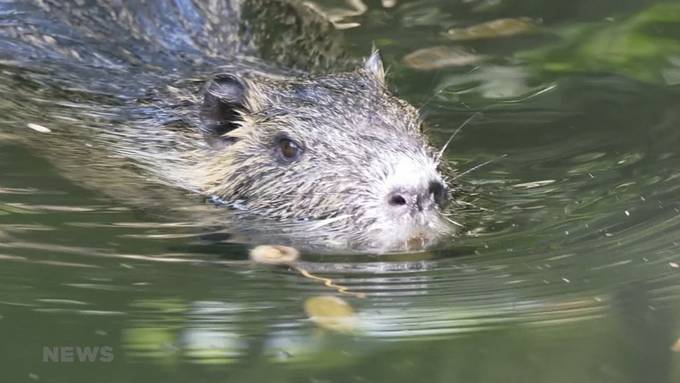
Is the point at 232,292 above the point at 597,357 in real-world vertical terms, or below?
above

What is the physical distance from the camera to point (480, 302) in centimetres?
459

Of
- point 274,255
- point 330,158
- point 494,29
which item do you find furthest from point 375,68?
point 494,29

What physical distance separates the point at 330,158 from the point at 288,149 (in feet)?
0.91

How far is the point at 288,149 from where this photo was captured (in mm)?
5637

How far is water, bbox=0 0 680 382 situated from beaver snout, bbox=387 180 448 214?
0.18 metres

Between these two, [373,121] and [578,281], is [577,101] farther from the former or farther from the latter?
[578,281]

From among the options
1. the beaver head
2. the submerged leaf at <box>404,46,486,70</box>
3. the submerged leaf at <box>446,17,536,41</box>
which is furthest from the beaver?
the submerged leaf at <box>446,17,536,41</box>

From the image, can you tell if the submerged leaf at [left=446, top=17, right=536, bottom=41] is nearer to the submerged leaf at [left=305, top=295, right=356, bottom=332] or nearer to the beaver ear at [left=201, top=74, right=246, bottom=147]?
the beaver ear at [left=201, top=74, right=246, bottom=147]

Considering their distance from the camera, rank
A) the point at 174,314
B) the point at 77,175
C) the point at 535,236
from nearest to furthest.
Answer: the point at 174,314, the point at 535,236, the point at 77,175

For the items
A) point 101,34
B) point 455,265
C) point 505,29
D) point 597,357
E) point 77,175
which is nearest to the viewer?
point 597,357

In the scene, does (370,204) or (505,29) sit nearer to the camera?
(370,204)

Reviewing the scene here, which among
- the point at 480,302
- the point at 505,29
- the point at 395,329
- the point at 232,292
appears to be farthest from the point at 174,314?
the point at 505,29

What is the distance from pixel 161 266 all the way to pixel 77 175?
4.14ft

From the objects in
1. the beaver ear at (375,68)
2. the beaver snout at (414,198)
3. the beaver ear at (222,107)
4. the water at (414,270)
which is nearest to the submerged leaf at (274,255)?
the water at (414,270)
